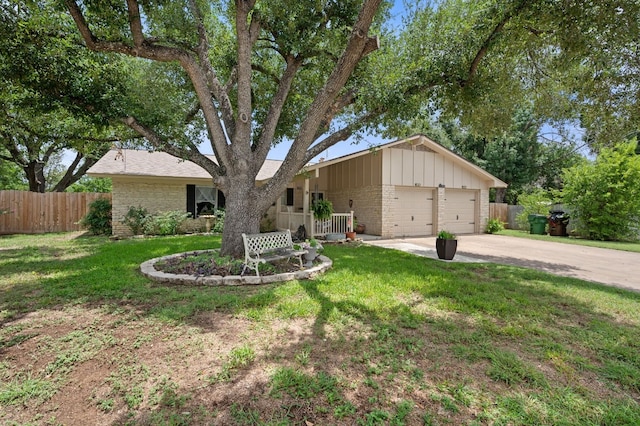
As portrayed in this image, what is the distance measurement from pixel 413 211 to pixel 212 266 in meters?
10.2

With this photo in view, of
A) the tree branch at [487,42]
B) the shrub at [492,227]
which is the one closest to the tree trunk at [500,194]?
the shrub at [492,227]

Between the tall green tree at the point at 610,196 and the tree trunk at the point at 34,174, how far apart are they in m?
29.9

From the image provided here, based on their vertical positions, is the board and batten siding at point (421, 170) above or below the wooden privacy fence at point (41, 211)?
above

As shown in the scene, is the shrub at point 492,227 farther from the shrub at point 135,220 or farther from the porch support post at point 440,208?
the shrub at point 135,220

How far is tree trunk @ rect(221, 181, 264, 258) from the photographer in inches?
258

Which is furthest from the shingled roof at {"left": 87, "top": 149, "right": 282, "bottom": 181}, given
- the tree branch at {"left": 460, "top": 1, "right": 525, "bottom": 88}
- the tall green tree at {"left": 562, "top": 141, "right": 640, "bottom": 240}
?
the tall green tree at {"left": 562, "top": 141, "right": 640, "bottom": 240}

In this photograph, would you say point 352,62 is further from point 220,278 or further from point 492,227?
point 492,227

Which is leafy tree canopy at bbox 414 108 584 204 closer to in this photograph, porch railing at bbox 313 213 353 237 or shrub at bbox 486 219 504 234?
shrub at bbox 486 219 504 234

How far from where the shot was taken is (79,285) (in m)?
5.29

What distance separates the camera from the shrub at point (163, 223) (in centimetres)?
1256

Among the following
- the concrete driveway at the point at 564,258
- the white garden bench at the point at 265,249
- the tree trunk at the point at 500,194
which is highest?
the tree trunk at the point at 500,194

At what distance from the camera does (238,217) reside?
6559 millimetres

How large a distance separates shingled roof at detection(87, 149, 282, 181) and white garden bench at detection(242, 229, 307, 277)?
7.61 metres

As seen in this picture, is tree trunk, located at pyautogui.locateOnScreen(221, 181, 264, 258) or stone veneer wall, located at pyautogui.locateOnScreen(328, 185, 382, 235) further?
stone veneer wall, located at pyautogui.locateOnScreen(328, 185, 382, 235)
